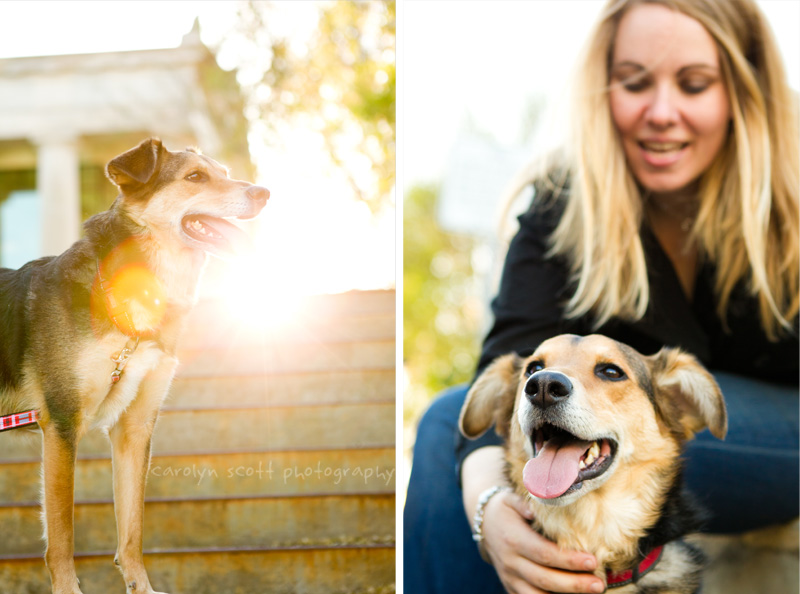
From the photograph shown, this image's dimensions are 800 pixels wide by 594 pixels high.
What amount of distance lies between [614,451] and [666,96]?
4.00 feet

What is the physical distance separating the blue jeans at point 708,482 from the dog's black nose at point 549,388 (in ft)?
1.71

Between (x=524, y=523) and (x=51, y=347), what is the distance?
1.48m

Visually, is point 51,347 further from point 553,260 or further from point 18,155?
point 553,260

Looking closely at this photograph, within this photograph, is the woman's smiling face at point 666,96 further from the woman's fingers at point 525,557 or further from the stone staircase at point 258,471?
the woman's fingers at point 525,557

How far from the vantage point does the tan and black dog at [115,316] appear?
1.85 m

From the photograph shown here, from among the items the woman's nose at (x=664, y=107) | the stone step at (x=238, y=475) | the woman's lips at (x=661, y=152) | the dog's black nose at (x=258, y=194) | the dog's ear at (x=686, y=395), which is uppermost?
the woman's nose at (x=664, y=107)

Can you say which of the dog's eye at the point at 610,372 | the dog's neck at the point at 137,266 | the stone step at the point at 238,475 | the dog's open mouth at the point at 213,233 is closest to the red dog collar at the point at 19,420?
the stone step at the point at 238,475

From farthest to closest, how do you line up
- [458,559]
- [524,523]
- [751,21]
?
[751,21]
[458,559]
[524,523]

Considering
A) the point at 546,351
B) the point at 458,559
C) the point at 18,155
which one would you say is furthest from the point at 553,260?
the point at 18,155

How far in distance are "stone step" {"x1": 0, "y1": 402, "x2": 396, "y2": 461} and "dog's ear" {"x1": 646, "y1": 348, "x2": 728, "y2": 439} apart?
859 millimetres

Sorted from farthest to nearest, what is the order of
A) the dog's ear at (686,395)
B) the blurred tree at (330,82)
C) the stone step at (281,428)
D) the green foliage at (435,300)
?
the green foliage at (435,300), the blurred tree at (330,82), the stone step at (281,428), the dog's ear at (686,395)

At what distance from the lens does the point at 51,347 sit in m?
1.86

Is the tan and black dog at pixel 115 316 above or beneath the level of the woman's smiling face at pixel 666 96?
beneath

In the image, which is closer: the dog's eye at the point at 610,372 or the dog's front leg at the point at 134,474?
the dog's eye at the point at 610,372
